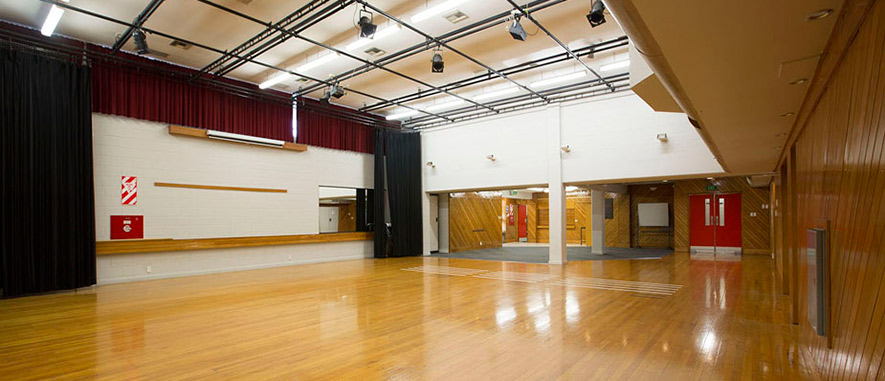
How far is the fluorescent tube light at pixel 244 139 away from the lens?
9.85 m

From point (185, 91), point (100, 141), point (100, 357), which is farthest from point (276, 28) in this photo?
point (100, 357)

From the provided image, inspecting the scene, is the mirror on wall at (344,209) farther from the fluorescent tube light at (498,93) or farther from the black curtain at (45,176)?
the black curtain at (45,176)

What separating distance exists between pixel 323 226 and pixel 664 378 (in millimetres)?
10438

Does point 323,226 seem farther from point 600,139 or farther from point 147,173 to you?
point 600,139

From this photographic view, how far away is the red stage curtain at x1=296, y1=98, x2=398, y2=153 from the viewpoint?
11.9 m

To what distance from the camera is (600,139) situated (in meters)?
10.4

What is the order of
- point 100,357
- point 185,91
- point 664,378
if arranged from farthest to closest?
point 185,91, point 100,357, point 664,378

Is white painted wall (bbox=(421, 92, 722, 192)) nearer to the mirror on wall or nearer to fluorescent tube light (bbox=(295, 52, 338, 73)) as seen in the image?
the mirror on wall

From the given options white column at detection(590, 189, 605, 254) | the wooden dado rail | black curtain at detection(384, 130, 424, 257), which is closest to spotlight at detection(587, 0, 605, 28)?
white column at detection(590, 189, 605, 254)

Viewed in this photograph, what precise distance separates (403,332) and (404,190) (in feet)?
30.5

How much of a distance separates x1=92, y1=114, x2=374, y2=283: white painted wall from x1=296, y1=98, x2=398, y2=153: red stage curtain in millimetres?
388

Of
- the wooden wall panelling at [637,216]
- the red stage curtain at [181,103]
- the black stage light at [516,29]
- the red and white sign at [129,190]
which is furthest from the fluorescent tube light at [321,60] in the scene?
the wooden wall panelling at [637,216]

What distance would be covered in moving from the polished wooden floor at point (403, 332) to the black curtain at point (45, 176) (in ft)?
1.71

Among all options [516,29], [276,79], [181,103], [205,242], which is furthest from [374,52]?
[205,242]
